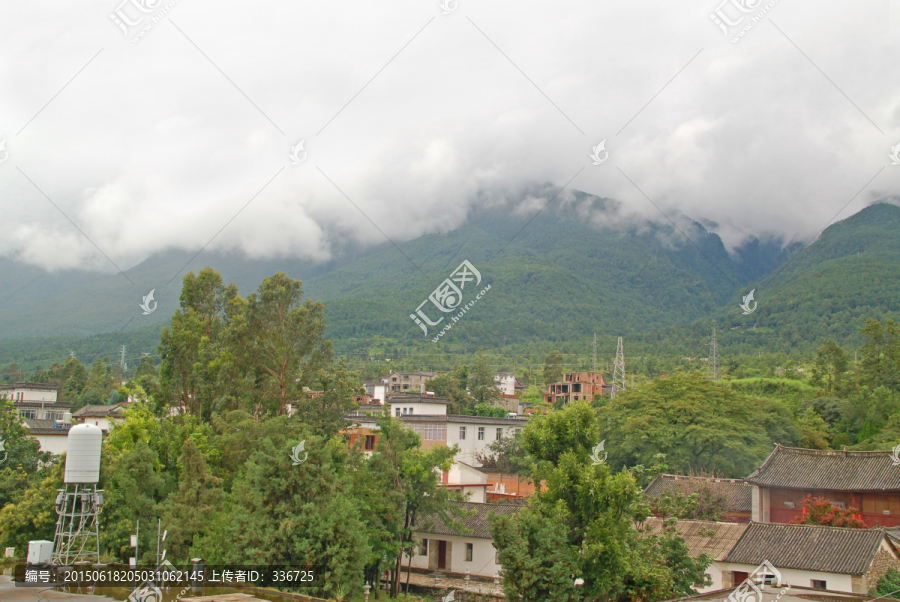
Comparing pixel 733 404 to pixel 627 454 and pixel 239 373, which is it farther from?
pixel 239 373

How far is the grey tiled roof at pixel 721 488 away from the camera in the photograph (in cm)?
3322

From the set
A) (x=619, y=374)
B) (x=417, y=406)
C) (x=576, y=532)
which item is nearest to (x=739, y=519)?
(x=576, y=532)

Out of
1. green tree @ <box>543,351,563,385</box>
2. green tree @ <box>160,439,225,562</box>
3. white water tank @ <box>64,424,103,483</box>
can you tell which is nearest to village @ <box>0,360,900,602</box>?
green tree @ <box>160,439,225,562</box>

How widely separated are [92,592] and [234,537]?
354cm

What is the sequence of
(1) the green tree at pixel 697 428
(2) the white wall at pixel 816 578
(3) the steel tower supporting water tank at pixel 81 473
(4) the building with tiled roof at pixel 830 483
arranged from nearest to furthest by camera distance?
(3) the steel tower supporting water tank at pixel 81 473, (2) the white wall at pixel 816 578, (4) the building with tiled roof at pixel 830 483, (1) the green tree at pixel 697 428

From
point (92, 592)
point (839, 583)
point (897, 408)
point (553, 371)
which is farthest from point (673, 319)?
point (92, 592)

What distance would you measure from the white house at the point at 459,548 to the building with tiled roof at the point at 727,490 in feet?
29.4

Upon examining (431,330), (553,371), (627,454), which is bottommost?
(627,454)

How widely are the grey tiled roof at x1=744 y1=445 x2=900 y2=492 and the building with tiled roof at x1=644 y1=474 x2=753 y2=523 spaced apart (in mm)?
1663

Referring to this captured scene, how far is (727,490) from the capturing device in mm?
34656

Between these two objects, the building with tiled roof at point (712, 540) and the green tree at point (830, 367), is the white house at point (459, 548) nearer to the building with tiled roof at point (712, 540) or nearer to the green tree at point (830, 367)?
the building with tiled roof at point (712, 540)

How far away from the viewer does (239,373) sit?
28.5m

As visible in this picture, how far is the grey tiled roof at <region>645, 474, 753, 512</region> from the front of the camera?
3322 centimetres

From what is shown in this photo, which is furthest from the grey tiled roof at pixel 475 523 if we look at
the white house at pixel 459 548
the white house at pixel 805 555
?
the white house at pixel 805 555
